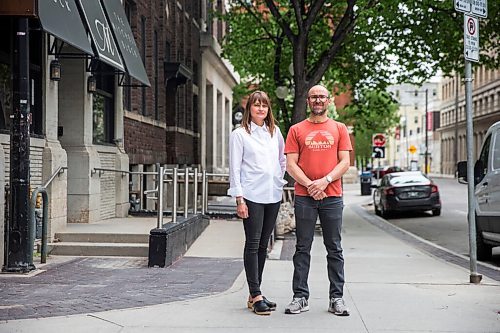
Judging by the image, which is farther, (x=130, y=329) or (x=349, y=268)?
(x=349, y=268)

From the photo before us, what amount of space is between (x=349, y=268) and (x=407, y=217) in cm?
1559

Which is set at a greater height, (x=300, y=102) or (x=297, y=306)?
(x=300, y=102)

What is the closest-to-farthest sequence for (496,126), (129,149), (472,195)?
(472,195) → (496,126) → (129,149)

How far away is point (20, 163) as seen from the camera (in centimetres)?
914

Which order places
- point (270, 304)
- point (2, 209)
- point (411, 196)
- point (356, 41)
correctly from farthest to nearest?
point (411, 196)
point (356, 41)
point (2, 209)
point (270, 304)

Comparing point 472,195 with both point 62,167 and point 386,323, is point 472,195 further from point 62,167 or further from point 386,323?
point 62,167

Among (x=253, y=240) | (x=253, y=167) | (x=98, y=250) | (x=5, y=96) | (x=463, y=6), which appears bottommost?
(x=98, y=250)

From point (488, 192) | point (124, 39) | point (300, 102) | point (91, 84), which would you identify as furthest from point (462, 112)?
point (91, 84)

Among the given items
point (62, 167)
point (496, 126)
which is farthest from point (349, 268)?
point (62, 167)

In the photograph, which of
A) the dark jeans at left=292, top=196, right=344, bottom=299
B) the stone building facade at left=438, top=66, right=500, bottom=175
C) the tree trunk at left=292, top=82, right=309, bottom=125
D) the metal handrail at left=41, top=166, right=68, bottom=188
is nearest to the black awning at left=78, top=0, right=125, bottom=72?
the metal handrail at left=41, top=166, right=68, bottom=188

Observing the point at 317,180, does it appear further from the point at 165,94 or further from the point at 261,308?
the point at 165,94

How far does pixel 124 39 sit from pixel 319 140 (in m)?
7.91

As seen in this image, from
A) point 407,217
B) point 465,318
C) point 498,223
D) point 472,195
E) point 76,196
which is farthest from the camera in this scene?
point 407,217

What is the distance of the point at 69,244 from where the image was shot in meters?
11.4
